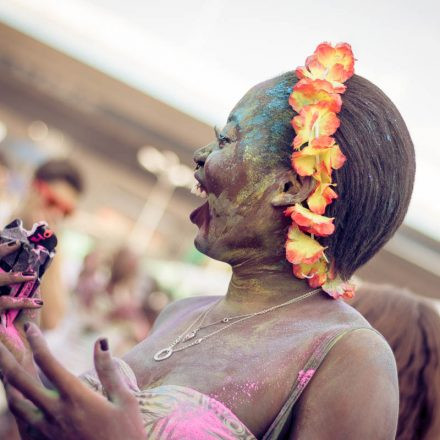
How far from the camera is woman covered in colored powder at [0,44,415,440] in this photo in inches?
45.2

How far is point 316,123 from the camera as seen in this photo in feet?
4.40

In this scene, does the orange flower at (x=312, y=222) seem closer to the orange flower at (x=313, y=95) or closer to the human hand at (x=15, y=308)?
the orange flower at (x=313, y=95)

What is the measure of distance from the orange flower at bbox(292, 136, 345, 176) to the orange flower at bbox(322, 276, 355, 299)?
0.22 meters

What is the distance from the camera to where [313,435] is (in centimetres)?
112

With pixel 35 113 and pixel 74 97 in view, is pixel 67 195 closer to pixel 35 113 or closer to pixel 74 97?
pixel 74 97

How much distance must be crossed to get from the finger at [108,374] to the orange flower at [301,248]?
0.44 meters

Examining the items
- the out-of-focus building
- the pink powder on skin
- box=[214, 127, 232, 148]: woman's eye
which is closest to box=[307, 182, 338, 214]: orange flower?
box=[214, 127, 232, 148]: woman's eye

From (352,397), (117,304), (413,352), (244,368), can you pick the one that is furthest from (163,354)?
(117,304)

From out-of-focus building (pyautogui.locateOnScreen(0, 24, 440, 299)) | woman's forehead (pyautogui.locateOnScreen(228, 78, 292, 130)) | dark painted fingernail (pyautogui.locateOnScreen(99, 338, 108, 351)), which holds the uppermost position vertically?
woman's forehead (pyautogui.locateOnScreen(228, 78, 292, 130))

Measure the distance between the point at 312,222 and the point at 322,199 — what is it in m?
0.05

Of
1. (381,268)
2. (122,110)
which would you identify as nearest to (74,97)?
(122,110)

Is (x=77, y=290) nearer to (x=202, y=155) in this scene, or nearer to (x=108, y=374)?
(x=202, y=155)

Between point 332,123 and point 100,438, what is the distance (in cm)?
73

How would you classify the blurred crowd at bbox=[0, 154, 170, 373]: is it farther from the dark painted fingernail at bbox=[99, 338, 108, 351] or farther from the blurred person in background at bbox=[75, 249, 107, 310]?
the dark painted fingernail at bbox=[99, 338, 108, 351]
